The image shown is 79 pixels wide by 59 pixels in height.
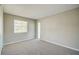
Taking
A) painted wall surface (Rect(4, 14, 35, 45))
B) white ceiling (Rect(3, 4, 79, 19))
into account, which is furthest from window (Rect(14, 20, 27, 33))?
white ceiling (Rect(3, 4, 79, 19))

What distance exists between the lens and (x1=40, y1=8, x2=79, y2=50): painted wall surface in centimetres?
441

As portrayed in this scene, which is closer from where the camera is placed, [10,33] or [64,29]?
[64,29]

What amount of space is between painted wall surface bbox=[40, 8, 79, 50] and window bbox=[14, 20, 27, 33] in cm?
205

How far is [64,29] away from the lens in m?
5.13

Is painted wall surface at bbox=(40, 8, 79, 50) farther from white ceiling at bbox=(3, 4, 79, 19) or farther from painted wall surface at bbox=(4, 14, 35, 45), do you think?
painted wall surface at bbox=(4, 14, 35, 45)

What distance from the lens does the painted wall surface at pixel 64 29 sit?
14.5 ft

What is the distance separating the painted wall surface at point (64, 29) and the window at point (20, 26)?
205 centimetres

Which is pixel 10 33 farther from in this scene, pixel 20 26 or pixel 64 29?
pixel 64 29

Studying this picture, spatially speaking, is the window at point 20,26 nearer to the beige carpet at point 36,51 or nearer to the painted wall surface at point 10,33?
the painted wall surface at point 10,33

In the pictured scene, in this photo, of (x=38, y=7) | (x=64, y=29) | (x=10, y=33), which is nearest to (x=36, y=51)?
(x=38, y=7)

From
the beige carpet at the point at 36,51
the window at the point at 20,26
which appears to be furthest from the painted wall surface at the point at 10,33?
the beige carpet at the point at 36,51

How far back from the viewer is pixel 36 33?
9.25 metres

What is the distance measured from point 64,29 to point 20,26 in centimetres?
368
